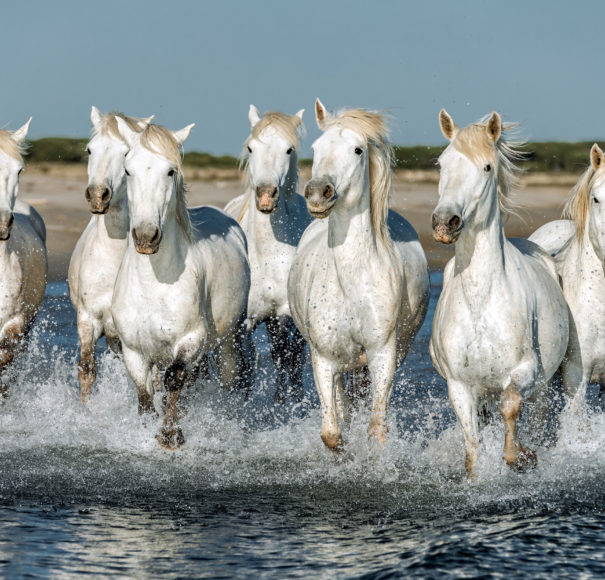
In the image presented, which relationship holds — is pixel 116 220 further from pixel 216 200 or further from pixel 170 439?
pixel 216 200

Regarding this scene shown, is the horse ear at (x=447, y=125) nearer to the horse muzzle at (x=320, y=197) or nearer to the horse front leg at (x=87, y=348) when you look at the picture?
the horse muzzle at (x=320, y=197)

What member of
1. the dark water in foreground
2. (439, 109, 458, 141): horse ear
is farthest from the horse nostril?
the dark water in foreground

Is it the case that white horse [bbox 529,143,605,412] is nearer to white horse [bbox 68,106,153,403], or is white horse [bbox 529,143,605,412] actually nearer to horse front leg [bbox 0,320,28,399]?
white horse [bbox 68,106,153,403]

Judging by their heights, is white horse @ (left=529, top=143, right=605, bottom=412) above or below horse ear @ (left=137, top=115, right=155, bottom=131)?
below

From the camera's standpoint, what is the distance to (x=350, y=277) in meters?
6.74

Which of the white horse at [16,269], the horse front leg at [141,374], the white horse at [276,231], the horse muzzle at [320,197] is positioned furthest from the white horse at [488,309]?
the white horse at [16,269]

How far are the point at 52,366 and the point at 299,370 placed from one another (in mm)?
2717

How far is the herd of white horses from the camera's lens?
6.11 metres

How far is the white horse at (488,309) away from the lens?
5984 millimetres

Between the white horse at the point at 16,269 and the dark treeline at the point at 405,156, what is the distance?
25.0 m

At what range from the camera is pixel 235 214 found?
9.90 metres

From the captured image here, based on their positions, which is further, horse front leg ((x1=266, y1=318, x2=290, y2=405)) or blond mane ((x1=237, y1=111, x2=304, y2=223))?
horse front leg ((x1=266, y1=318, x2=290, y2=405))

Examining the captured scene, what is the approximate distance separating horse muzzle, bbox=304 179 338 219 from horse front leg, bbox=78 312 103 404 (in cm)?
261

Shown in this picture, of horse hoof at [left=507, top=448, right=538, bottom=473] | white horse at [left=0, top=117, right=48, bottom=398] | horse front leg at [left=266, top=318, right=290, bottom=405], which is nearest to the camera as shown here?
horse hoof at [left=507, top=448, right=538, bottom=473]
